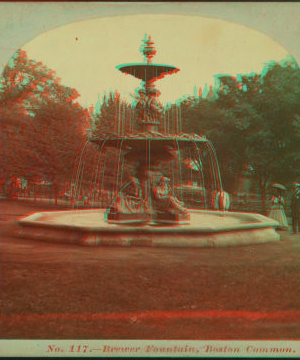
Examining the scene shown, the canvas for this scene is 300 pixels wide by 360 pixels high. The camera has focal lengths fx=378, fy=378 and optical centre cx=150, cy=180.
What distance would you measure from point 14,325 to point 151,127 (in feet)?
8.52

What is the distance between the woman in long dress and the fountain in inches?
3.1

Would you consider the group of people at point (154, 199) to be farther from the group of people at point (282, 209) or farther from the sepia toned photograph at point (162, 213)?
the group of people at point (282, 209)

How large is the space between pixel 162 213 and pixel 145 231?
50 centimetres

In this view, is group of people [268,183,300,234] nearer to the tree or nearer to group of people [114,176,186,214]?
group of people [114,176,186,214]

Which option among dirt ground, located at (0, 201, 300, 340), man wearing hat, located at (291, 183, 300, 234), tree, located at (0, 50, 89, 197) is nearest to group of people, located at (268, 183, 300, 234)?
man wearing hat, located at (291, 183, 300, 234)

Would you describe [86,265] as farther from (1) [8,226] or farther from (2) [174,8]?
(2) [174,8]

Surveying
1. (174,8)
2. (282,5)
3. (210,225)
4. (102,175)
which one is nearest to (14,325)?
(102,175)

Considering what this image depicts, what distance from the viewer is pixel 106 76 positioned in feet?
13.4

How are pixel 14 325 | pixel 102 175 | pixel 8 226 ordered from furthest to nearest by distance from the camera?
pixel 102 175 < pixel 8 226 < pixel 14 325

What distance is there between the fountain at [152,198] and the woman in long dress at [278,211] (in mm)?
79

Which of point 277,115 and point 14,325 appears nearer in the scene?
point 14,325

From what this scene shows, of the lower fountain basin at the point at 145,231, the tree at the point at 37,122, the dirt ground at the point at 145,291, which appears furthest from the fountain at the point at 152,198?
the tree at the point at 37,122

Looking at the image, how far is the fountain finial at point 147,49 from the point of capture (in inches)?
156

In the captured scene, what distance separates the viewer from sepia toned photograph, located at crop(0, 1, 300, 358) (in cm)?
375
